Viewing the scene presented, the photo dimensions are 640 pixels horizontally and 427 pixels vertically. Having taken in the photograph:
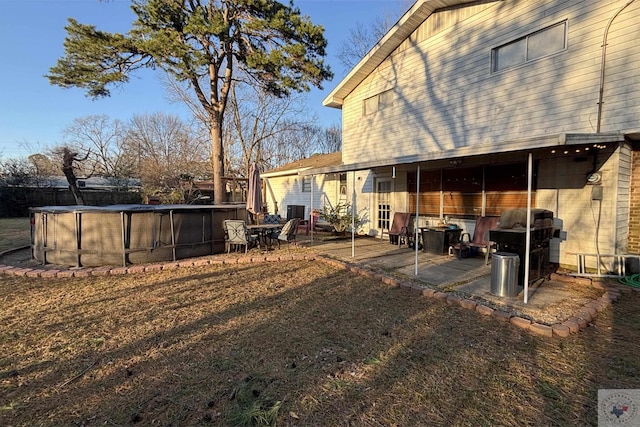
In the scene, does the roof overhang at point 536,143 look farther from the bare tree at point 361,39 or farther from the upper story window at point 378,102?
the bare tree at point 361,39

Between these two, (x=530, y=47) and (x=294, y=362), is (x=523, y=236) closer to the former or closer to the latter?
(x=294, y=362)

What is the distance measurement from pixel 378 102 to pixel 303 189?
17.2 feet

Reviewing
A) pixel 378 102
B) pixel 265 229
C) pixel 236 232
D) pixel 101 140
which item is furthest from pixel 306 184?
pixel 101 140

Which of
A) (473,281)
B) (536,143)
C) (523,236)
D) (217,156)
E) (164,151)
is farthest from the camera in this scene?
(164,151)

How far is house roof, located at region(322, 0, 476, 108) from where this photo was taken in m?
7.85

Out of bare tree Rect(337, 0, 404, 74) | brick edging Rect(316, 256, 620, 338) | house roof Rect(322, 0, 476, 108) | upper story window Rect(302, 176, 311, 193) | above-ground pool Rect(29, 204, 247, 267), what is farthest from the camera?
bare tree Rect(337, 0, 404, 74)

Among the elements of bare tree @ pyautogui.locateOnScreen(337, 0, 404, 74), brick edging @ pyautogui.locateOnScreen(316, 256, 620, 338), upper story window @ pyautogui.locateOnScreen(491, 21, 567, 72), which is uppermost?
bare tree @ pyautogui.locateOnScreen(337, 0, 404, 74)

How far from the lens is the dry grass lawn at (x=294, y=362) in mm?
2121

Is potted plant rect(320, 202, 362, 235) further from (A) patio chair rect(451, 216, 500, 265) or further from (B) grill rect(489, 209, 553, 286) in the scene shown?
(B) grill rect(489, 209, 553, 286)

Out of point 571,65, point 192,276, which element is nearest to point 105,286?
point 192,276

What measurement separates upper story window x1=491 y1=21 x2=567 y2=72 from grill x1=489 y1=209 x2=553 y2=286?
3389mm

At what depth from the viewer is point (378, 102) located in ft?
32.6

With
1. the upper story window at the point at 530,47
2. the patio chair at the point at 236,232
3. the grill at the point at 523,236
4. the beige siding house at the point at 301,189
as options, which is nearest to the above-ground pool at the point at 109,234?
the patio chair at the point at 236,232

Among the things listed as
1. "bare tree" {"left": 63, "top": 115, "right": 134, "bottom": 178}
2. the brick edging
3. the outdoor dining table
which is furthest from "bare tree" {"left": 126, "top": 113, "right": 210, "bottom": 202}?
the brick edging
